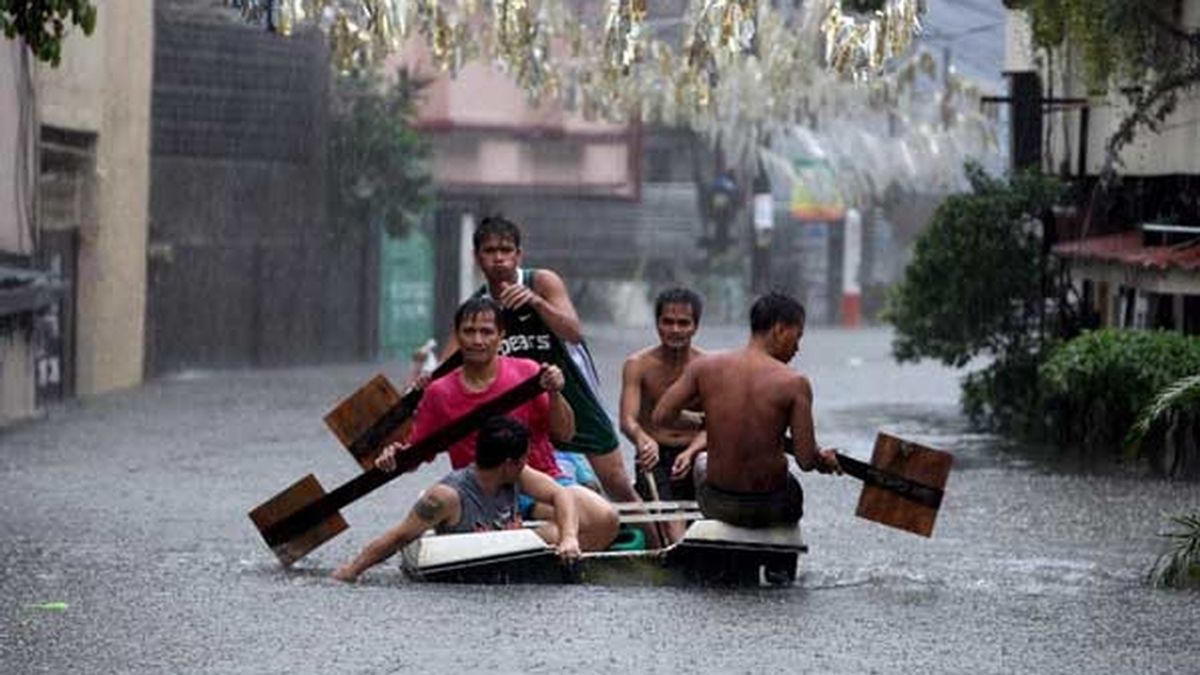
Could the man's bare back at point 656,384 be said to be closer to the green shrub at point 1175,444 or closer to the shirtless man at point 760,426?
the shirtless man at point 760,426

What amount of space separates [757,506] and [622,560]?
65cm

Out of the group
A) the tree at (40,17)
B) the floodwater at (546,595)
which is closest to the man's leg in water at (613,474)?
the floodwater at (546,595)

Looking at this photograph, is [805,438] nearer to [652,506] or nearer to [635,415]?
[652,506]

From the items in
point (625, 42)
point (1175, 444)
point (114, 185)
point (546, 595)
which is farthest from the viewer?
point (114, 185)

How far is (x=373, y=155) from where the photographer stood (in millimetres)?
42094

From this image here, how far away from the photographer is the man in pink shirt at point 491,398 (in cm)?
1388

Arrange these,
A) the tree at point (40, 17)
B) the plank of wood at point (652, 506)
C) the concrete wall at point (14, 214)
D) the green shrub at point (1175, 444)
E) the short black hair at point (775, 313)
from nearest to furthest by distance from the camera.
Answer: the short black hair at point (775, 313)
the plank of wood at point (652, 506)
the tree at point (40, 17)
the green shrub at point (1175, 444)
the concrete wall at point (14, 214)

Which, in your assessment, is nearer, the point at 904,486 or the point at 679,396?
the point at 679,396

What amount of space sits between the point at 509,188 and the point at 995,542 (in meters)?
31.4

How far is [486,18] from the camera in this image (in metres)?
35.7

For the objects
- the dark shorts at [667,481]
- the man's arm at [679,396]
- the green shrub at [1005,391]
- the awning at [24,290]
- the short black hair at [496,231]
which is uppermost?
the short black hair at [496,231]

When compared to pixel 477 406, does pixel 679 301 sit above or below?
above

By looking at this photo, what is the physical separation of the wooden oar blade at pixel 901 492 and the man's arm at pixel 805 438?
0.64 metres

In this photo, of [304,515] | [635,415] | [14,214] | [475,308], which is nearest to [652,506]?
[635,415]
